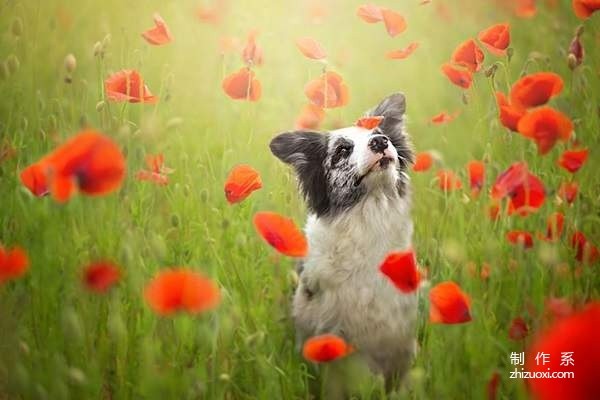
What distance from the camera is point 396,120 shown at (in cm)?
152

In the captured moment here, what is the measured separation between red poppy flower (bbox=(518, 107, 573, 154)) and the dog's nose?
0.80 feet

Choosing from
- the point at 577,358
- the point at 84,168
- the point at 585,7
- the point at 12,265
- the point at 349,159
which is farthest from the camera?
the point at 585,7

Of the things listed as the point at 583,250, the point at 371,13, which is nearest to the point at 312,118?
the point at 371,13

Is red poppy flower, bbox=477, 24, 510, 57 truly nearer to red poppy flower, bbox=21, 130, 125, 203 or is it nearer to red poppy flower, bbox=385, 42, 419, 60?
red poppy flower, bbox=385, 42, 419, 60

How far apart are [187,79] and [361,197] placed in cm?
44

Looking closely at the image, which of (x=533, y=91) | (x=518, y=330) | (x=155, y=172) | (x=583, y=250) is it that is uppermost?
(x=533, y=91)

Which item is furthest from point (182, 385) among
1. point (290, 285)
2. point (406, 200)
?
point (406, 200)

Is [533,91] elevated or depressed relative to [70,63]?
depressed

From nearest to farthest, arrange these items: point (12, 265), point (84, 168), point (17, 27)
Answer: point (84, 168) → point (12, 265) → point (17, 27)

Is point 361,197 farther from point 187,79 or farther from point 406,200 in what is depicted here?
point 187,79

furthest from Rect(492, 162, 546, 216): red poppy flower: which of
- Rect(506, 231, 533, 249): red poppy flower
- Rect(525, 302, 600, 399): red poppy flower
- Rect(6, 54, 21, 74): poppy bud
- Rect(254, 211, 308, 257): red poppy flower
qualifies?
Rect(6, 54, 21, 74): poppy bud

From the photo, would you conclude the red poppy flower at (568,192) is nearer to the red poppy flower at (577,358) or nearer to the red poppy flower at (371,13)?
the red poppy flower at (371,13)

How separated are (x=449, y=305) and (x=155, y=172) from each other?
0.61 meters

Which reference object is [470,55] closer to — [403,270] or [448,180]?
[448,180]
